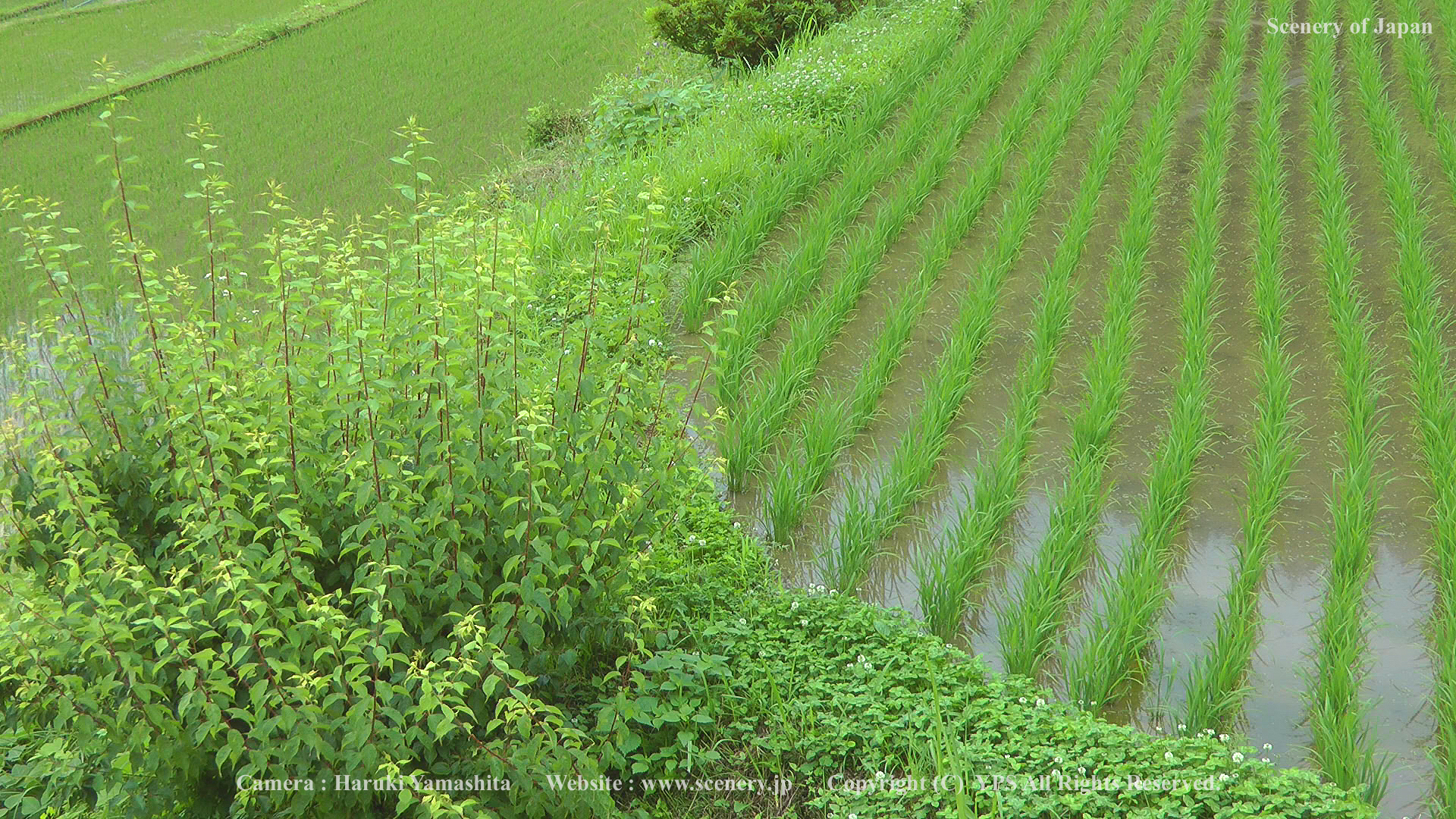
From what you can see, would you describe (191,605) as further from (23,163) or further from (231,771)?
(23,163)

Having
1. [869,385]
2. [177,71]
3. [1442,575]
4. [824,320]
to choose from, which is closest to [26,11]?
[177,71]

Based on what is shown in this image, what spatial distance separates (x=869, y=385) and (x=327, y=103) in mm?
5622

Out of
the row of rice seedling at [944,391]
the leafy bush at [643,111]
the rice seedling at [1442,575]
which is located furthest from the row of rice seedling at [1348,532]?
the leafy bush at [643,111]

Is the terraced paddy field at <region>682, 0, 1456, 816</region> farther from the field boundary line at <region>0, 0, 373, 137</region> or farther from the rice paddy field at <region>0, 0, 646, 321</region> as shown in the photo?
the field boundary line at <region>0, 0, 373, 137</region>

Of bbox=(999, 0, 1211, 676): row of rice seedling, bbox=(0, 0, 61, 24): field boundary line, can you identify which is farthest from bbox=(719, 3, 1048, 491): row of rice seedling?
bbox=(0, 0, 61, 24): field boundary line

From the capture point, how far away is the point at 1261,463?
3.96 m

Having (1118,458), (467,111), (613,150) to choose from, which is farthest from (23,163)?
(1118,458)

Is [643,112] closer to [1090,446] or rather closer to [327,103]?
[327,103]

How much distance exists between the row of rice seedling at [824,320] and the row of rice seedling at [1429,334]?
201 cm

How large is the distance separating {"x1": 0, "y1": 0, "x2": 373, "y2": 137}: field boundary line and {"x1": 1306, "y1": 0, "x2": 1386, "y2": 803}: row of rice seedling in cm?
617

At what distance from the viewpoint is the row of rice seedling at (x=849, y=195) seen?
455 centimetres

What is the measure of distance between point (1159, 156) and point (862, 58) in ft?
7.17

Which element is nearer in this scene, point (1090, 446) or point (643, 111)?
point (1090, 446)

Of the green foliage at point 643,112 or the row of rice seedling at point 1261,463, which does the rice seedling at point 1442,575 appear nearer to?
the row of rice seedling at point 1261,463
